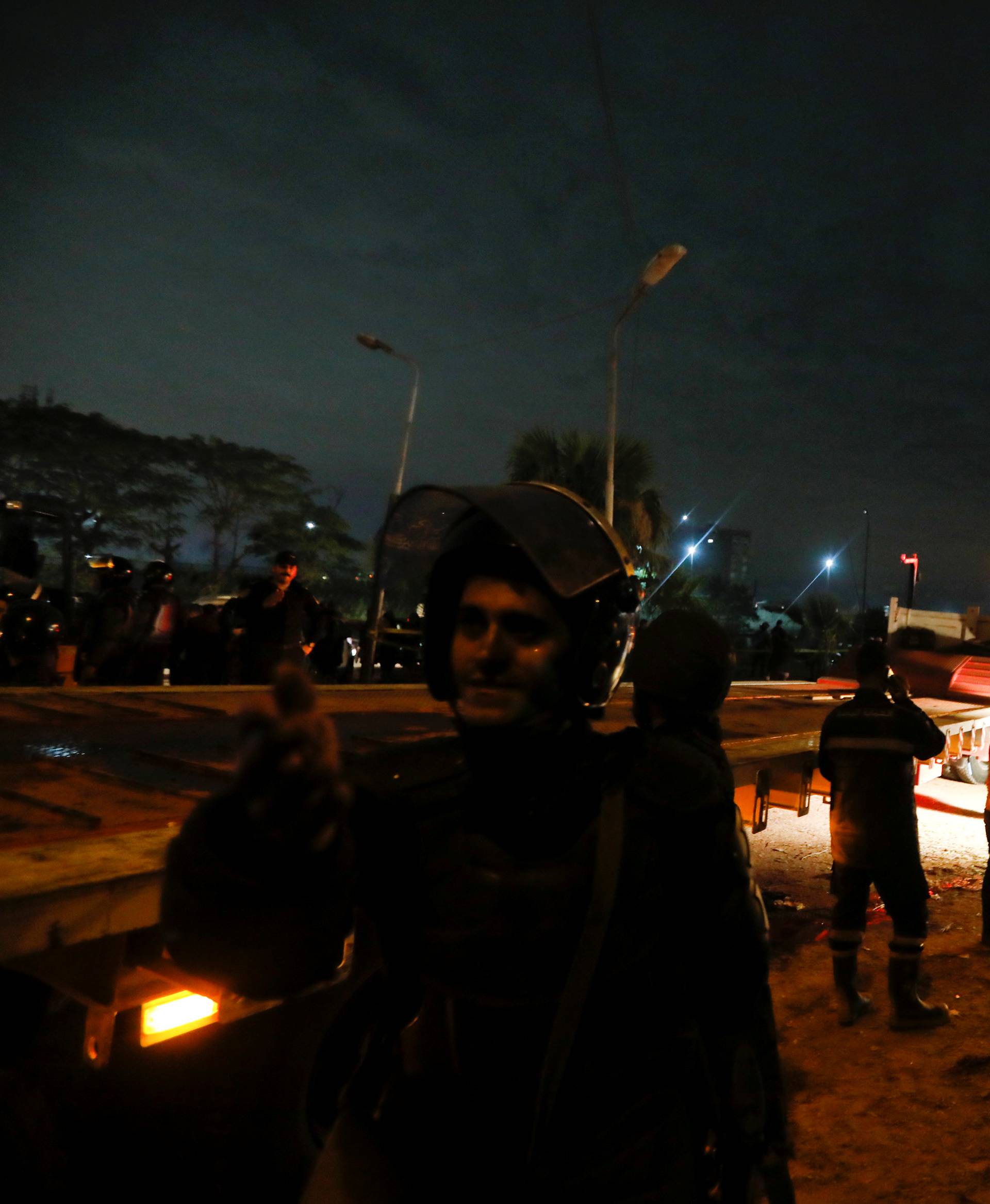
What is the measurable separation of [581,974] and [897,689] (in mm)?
4392

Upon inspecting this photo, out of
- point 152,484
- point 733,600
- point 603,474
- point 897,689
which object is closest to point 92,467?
point 152,484

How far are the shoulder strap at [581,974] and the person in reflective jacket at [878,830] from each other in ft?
12.8

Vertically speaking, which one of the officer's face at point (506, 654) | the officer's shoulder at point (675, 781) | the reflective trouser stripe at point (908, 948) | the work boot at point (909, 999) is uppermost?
the officer's face at point (506, 654)

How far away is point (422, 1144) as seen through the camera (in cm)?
122

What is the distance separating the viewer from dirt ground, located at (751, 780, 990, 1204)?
309 centimetres

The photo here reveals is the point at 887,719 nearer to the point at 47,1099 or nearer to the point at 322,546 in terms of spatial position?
the point at 47,1099

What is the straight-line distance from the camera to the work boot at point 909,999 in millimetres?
4316

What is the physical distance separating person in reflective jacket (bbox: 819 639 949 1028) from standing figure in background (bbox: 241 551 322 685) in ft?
13.6

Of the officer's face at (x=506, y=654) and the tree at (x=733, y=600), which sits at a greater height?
the tree at (x=733, y=600)

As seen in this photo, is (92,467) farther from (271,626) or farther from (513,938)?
(513,938)

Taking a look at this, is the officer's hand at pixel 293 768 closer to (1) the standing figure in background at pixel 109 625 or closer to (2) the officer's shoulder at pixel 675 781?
(2) the officer's shoulder at pixel 675 781

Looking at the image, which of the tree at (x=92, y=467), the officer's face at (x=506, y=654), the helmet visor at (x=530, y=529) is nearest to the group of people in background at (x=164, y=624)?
the helmet visor at (x=530, y=529)

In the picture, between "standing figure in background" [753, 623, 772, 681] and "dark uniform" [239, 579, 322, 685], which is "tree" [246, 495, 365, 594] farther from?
"dark uniform" [239, 579, 322, 685]

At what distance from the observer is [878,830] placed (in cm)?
457
